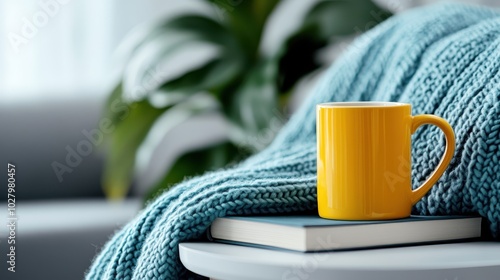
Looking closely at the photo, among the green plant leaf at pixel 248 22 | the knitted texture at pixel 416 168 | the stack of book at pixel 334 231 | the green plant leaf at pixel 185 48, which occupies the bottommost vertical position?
the stack of book at pixel 334 231

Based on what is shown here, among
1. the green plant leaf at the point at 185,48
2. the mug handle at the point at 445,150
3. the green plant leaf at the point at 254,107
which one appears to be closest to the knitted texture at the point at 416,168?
the mug handle at the point at 445,150

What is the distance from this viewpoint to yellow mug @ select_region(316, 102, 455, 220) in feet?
2.20

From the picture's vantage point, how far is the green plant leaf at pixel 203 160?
1605 millimetres

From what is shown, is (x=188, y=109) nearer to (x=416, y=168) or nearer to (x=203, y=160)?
(x=203, y=160)

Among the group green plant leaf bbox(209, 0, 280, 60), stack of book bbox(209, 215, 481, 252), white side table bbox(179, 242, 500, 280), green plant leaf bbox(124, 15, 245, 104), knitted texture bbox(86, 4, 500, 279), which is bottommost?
white side table bbox(179, 242, 500, 280)

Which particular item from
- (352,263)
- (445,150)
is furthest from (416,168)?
(352,263)

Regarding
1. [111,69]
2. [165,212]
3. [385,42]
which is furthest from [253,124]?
[111,69]

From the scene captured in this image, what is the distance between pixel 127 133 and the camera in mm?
1582

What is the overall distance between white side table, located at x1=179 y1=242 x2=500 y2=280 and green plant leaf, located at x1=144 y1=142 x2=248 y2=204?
0.95 metres

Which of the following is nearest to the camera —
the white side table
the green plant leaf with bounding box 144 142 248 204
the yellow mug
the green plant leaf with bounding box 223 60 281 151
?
the white side table

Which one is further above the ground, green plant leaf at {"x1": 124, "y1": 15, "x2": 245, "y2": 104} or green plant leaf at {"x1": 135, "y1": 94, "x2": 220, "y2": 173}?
green plant leaf at {"x1": 124, "y1": 15, "x2": 245, "y2": 104}

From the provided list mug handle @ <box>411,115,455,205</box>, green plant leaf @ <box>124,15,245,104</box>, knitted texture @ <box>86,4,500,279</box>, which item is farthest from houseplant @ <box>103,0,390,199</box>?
mug handle @ <box>411,115,455,205</box>

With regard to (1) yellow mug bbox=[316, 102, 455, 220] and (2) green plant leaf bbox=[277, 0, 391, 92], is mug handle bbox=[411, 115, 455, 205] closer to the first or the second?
(1) yellow mug bbox=[316, 102, 455, 220]

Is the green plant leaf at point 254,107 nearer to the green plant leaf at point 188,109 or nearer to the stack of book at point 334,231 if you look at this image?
the green plant leaf at point 188,109
